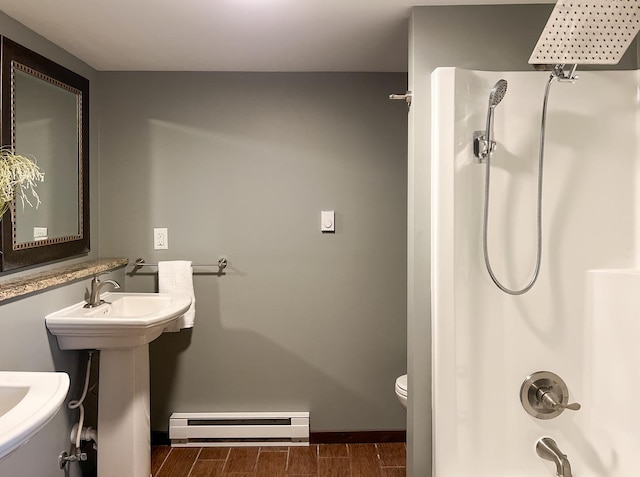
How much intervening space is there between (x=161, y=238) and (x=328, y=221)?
3.17ft

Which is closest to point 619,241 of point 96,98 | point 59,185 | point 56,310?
point 56,310

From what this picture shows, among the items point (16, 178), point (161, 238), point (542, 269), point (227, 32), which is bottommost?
point (542, 269)

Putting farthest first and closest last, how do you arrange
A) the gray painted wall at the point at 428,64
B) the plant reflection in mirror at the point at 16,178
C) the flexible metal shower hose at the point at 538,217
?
the gray painted wall at the point at 428,64 → the flexible metal shower hose at the point at 538,217 → the plant reflection in mirror at the point at 16,178

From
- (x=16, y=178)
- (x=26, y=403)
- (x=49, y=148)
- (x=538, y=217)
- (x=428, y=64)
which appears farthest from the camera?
(x=49, y=148)

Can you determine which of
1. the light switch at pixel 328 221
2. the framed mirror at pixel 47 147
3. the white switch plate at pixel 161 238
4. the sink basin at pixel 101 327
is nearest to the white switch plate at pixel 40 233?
the framed mirror at pixel 47 147

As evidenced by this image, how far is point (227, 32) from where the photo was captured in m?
2.30

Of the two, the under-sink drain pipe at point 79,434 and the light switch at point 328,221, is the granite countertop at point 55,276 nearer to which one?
the under-sink drain pipe at point 79,434

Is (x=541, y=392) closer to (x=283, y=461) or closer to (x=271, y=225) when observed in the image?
(x=283, y=461)

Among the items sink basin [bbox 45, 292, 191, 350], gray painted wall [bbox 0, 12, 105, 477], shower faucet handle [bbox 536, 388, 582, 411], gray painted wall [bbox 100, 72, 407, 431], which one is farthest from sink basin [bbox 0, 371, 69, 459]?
shower faucet handle [bbox 536, 388, 582, 411]

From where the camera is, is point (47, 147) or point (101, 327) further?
point (47, 147)

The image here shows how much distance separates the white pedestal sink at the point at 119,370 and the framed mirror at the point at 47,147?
13.2 inches

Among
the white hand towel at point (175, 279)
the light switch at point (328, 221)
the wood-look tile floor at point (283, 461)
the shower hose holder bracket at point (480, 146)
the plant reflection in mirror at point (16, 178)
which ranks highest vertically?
the shower hose holder bracket at point (480, 146)

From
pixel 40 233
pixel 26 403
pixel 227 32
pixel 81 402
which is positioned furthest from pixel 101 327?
pixel 227 32

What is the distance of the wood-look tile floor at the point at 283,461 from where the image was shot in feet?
8.70
